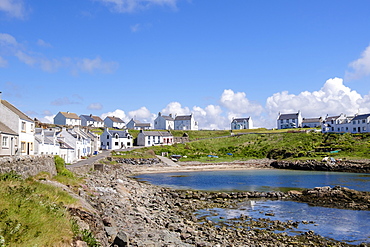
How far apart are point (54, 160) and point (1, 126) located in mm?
6254

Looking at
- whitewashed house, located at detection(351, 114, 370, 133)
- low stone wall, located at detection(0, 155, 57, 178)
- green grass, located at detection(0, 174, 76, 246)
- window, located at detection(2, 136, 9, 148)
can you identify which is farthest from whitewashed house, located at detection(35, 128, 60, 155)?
whitewashed house, located at detection(351, 114, 370, 133)

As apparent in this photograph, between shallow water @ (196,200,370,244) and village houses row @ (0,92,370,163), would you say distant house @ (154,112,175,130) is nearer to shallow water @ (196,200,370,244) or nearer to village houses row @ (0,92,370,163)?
village houses row @ (0,92,370,163)

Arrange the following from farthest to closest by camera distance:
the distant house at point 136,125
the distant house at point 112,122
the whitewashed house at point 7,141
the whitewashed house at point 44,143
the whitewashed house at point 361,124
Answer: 1. the distant house at point 136,125
2. the distant house at point 112,122
3. the whitewashed house at point 361,124
4. the whitewashed house at point 44,143
5. the whitewashed house at point 7,141

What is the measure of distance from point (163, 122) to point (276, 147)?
245ft

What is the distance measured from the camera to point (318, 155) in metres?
87.5

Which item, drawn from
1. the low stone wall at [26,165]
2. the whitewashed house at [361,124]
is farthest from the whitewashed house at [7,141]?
the whitewashed house at [361,124]

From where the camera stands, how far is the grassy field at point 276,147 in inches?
3538

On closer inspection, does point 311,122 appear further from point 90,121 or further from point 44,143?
point 44,143

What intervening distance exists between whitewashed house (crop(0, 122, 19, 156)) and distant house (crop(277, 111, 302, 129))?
503 ft

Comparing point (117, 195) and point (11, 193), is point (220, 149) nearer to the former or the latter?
point (117, 195)

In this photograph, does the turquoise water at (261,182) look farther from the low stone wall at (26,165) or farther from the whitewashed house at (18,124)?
the low stone wall at (26,165)

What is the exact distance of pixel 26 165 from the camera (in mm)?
22719

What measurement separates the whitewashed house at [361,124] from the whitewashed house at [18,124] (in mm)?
113965

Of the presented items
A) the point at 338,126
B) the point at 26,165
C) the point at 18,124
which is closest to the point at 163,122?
the point at 338,126
